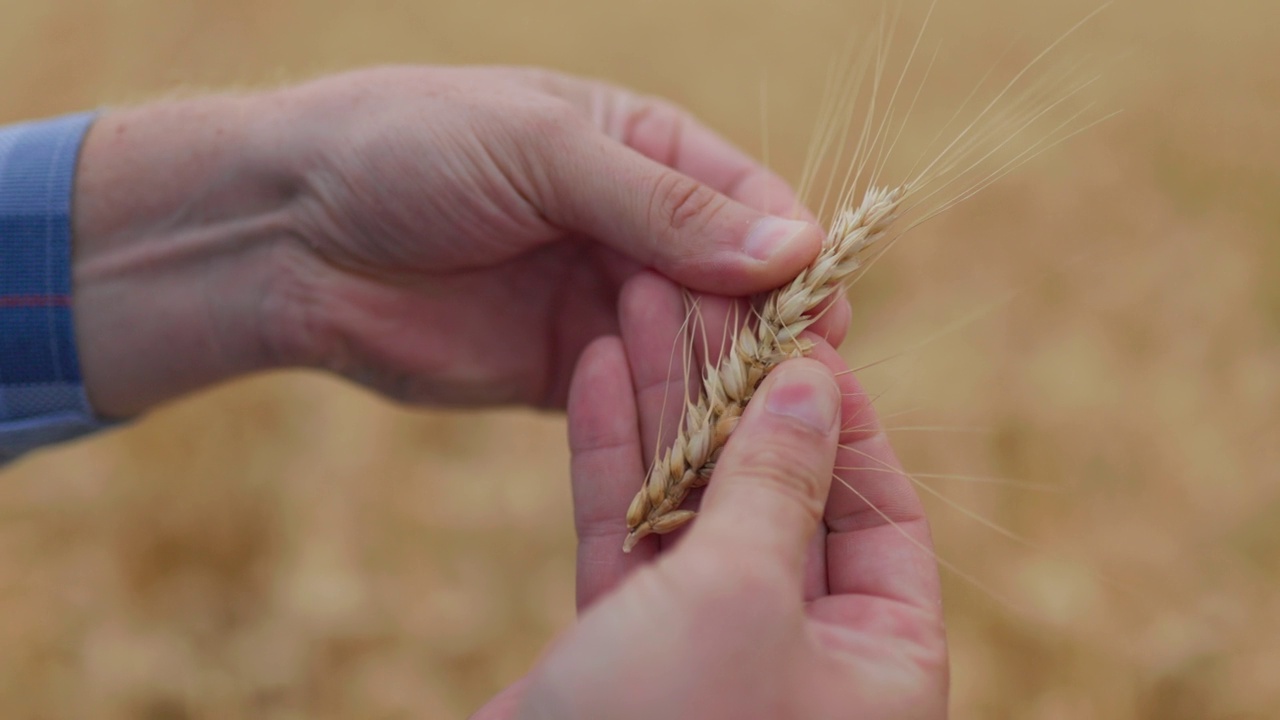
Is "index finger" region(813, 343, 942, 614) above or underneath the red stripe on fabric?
underneath

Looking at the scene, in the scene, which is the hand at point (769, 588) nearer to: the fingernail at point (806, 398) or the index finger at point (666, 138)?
the fingernail at point (806, 398)

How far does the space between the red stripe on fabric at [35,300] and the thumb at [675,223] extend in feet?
3.25

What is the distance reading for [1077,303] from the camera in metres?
2.52

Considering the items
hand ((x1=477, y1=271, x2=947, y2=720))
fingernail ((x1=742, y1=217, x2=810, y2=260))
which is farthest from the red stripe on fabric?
fingernail ((x1=742, y1=217, x2=810, y2=260))

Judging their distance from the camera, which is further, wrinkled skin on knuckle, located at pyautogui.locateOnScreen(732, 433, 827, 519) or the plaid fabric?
the plaid fabric

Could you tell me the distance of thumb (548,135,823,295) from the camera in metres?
1.33

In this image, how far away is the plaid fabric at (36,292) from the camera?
1.62 meters

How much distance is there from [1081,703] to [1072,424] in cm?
72

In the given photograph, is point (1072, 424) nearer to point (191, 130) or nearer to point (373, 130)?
point (373, 130)

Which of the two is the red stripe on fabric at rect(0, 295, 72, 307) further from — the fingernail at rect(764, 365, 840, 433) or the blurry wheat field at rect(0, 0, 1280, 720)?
the fingernail at rect(764, 365, 840, 433)

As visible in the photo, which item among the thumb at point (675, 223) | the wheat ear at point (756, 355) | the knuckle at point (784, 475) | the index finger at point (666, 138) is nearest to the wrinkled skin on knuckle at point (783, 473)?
the knuckle at point (784, 475)

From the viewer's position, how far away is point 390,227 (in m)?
1.69

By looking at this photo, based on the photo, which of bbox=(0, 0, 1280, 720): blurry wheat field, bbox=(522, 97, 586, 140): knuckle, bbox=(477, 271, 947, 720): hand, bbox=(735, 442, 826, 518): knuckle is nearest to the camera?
bbox=(477, 271, 947, 720): hand

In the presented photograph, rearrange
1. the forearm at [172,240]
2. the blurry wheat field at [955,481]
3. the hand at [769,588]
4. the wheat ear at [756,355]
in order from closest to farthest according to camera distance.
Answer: the hand at [769,588] → the wheat ear at [756,355] → the forearm at [172,240] → the blurry wheat field at [955,481]
